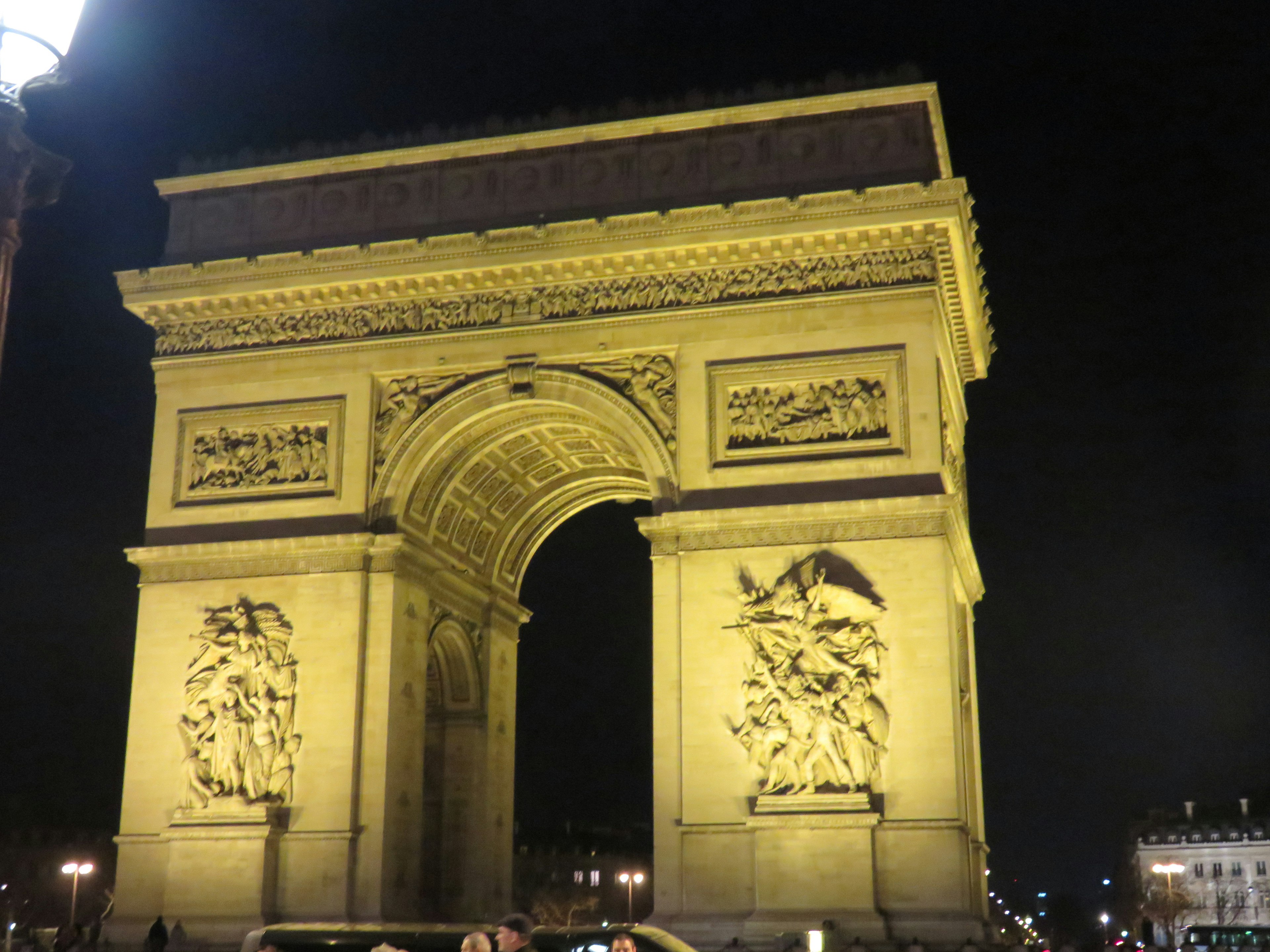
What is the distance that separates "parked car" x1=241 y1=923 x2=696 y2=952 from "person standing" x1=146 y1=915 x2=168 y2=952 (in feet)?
28.7

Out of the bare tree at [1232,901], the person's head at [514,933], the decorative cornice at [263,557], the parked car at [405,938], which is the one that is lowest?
the bare tree at [1232,901]

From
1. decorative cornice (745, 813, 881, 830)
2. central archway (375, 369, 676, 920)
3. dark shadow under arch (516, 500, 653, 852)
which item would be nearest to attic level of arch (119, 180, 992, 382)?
central archway (375, 369, 676, 920)

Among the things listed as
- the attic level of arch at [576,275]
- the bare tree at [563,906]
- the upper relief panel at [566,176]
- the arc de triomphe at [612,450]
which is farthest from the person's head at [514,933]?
the bare tree at [563,906]

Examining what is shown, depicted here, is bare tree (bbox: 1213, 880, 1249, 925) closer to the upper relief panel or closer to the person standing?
the upper relief panel

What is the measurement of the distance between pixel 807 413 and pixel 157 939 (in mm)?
12553

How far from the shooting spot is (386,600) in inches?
1024

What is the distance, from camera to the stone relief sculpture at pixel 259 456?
27062 millimetres

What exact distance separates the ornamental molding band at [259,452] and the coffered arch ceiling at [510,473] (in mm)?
1320

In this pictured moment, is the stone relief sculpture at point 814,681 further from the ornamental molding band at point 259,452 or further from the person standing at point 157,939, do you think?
the person standing at point 157,939

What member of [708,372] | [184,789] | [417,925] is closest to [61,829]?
[184,789]

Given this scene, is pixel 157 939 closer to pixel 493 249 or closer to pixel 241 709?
pixel 241 709

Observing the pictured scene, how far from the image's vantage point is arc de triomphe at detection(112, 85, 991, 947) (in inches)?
933

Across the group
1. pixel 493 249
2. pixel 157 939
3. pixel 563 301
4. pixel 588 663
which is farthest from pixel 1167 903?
pixel 157 939

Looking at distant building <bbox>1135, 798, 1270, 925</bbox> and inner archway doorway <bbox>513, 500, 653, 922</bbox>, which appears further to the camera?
distant building <bbox>1135, 798, 1270, 925</bbox>
